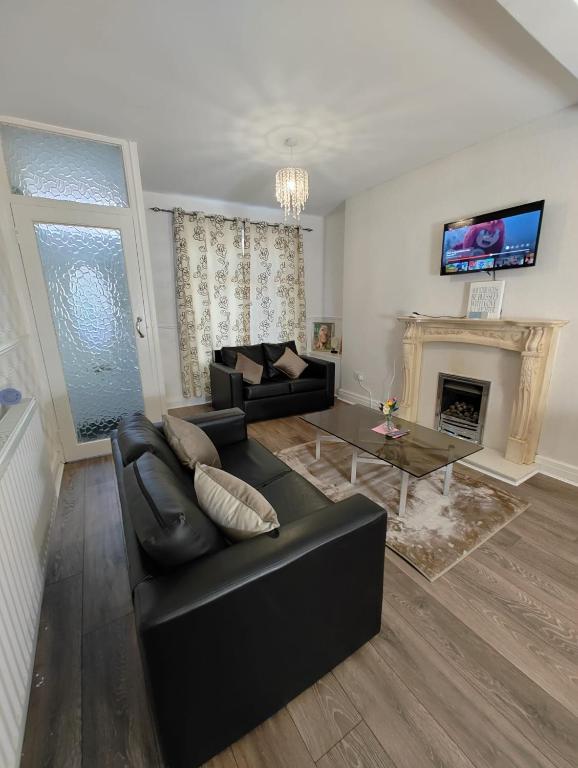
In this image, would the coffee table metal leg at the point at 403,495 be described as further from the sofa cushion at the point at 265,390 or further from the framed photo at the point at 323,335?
the framed photo at the point at 323,335

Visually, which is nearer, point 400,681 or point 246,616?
point 246,616

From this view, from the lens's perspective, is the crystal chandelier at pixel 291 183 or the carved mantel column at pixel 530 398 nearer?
the carved mantel column at pixel 530 398

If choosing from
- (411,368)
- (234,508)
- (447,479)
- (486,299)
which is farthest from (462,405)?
(234,508)

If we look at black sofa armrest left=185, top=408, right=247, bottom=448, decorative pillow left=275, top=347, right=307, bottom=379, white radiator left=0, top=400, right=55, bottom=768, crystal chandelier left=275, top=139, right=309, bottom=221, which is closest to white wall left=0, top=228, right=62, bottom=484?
white radiator left=0, top=400, right=55, bottom=768

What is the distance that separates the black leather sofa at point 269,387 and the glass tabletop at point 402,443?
3.47 ft

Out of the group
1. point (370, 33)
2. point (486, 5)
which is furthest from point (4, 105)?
point (486, 5)

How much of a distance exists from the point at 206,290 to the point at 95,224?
64.1 inches

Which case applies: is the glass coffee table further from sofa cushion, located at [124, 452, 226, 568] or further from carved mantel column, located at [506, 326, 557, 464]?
sofa cushion, located at [124, 452, 226, 568]

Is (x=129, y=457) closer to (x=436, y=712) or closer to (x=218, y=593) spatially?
(x=218, y=593)

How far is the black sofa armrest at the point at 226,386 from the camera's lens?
3598mm

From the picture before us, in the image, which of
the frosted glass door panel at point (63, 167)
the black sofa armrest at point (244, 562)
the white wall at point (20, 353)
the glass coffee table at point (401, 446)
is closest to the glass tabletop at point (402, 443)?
the glass coffee table at point (401, 446)

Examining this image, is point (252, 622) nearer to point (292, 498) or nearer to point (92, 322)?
point (292, 498)

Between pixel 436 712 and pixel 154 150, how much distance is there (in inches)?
156

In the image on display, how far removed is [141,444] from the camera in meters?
1.46
